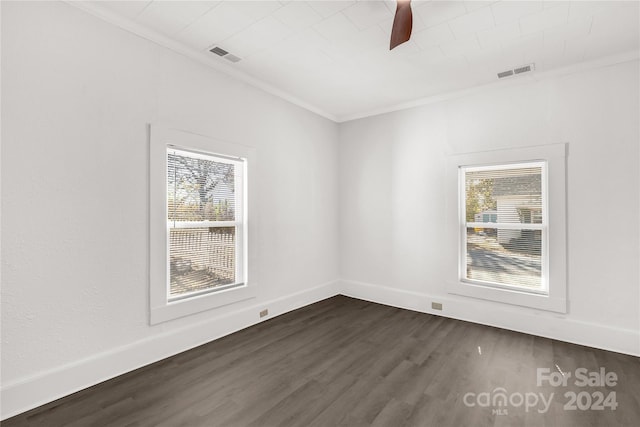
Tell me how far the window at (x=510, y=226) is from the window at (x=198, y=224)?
258cm

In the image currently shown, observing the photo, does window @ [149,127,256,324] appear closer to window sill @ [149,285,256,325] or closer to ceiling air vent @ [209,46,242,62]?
window sill @ [149,285,256,325]

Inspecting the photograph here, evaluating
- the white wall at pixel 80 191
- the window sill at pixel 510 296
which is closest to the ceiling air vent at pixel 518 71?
the window sill at pixel 510 296

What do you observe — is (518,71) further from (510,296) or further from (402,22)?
(510,296)

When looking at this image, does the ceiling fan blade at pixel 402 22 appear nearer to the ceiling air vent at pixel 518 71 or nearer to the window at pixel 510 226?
the ceiling air vent at pixel 518 71

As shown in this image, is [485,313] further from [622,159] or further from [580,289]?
[622,159]

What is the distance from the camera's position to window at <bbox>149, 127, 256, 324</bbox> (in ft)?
8.83

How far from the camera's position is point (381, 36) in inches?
105

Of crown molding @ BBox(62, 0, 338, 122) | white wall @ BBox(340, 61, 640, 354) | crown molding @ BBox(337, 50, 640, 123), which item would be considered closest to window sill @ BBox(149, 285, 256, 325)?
white wall @ BBox(340, 61, 640, 354)

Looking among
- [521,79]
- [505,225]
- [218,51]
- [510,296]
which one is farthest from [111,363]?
[521,79]

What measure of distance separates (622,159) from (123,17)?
4.59 metres

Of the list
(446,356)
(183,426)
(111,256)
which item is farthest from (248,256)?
(446,356)

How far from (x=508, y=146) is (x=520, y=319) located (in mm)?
1941

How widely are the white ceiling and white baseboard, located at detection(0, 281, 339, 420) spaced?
2626 millimetres

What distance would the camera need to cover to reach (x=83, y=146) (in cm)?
229
